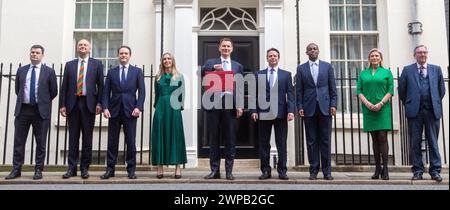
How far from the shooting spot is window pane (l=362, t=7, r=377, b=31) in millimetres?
9781

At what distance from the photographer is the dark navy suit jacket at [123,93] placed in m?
6.17

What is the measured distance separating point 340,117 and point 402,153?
50.6 inches

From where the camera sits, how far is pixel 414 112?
6.13 metres

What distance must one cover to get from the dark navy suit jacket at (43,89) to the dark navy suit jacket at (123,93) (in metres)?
0.73

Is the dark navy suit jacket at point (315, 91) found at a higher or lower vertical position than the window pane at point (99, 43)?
lower

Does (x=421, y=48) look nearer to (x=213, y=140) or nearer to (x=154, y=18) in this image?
(x=213, y=140)

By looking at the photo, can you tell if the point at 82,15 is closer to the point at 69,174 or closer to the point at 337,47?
the point at 69,174

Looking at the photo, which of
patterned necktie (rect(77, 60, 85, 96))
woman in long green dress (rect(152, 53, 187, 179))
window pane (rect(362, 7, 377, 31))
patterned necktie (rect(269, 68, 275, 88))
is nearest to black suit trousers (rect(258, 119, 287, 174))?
patterned necktie (rect(269, 68, 275, 88))

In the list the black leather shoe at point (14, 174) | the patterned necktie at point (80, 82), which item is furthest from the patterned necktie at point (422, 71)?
the black leather shoe at point (14, 174)

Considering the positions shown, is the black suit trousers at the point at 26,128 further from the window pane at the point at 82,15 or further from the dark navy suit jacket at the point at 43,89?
the window pane at the point at 82,15

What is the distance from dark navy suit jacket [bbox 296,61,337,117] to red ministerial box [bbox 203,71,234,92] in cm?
91

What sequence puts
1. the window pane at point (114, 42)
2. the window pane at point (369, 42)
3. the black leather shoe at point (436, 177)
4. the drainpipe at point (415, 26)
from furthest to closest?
the window pane at point (369, 42)
the window pane at point (114, 42)
the drainpipe at point (415, 26)
the black leather shoe at point (436, 177)
